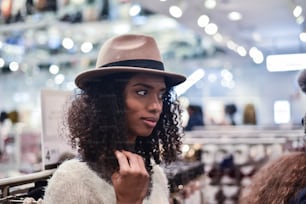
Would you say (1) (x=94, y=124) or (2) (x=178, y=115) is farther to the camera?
(2) (x=178, y=115)

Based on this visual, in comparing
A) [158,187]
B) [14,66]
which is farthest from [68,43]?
[158,187]

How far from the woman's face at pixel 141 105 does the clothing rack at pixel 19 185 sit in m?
0.37

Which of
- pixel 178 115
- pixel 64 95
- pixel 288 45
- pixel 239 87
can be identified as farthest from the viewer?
pixel 239 87

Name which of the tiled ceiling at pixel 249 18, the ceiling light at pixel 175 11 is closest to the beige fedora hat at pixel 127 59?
the tiled ceiling at pixel 249 18

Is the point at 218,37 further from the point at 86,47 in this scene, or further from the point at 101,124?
the point at 101,124

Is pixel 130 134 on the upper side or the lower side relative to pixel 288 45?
lower

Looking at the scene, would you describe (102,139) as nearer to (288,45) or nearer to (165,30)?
(288,45)

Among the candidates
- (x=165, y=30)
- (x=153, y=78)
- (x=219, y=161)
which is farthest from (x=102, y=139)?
(x=165, y=30)

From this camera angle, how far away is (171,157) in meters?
1.15

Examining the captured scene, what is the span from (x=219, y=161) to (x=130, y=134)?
79.7 inches

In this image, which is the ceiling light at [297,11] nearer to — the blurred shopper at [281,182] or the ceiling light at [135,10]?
the ceiling light at [135,10]

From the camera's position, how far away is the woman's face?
0.96 meters

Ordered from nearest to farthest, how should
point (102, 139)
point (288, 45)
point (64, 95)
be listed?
point (102, 139) → point (64, 95) → point (288, 45)

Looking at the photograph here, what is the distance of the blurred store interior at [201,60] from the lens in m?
2.82
